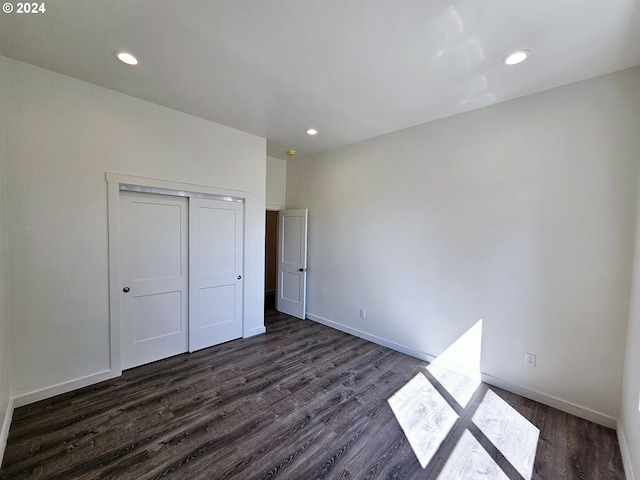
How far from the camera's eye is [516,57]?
209 cm

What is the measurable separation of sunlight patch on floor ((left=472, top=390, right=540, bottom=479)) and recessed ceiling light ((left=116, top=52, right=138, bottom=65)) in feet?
14.0

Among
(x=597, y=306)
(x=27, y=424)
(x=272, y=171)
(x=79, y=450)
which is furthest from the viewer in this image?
(x=272, y=171)

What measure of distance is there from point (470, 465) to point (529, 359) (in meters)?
1.35

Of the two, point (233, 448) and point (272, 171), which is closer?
point (233, 448)

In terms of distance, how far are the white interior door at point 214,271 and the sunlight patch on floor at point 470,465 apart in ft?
9.80

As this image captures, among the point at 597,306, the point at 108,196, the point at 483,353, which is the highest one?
the point at 108,196

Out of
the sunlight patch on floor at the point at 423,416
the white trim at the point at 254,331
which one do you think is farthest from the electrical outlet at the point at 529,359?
the white trim at the point at 254,331

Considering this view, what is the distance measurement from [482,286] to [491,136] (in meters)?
1.64

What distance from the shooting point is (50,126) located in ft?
7.90

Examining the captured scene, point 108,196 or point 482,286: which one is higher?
point 108,196

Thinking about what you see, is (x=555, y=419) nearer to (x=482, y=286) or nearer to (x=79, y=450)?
(x=482, y=286)

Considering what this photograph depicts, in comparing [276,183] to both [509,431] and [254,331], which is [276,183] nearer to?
[254,331]

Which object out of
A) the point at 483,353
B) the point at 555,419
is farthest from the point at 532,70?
the point at 555,419

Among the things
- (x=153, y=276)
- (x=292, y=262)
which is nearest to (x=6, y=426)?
(x=153, y=276)
